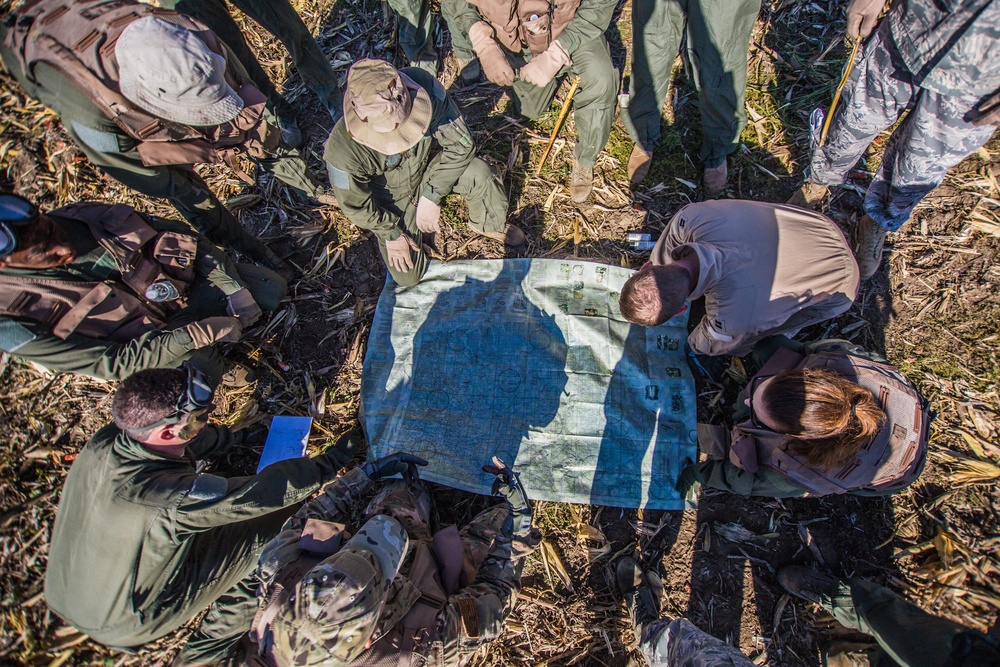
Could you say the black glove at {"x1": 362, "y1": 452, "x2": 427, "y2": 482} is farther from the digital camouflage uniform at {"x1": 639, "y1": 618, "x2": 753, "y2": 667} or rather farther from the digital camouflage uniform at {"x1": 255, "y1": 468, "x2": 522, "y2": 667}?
the digital camouflage uniform at {"x1": 639, "y1": 618, "x2": 753, "y2": 667}

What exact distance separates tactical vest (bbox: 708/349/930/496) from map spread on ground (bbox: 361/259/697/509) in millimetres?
1157

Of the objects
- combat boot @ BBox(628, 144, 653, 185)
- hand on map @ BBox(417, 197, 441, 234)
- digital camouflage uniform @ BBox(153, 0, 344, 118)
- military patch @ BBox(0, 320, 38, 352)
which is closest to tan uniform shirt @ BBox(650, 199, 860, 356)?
combat boot @ BBox(628, 144, 653, 185)

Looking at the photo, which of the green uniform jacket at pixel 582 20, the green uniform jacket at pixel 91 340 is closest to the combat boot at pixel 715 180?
the green uniform jacket at pixel 582 20

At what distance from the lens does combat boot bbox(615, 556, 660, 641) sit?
3697 mm

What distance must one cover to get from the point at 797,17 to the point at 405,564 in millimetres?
6977

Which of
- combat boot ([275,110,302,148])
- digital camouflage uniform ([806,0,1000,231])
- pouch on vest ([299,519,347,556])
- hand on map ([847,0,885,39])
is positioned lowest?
pouch on vest ([299,519,347,556])

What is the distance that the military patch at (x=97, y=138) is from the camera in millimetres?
3201

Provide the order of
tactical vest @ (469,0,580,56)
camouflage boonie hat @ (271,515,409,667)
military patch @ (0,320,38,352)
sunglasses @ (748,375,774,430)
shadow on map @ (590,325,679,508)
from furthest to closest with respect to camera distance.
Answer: shadow on map @ (590,325,679,508) < tactical vest @ (469,0,580,56) < sunglasses @ (748,375,774,430) < military patch @ (0,320,38,352) < camouflage boonie hat @ (271,515,409,667)

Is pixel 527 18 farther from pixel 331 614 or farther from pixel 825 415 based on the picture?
pixel 331 614

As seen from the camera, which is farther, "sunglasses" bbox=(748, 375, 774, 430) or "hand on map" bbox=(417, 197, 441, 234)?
"hand on map" bbox=(417, 197, 441, 234)

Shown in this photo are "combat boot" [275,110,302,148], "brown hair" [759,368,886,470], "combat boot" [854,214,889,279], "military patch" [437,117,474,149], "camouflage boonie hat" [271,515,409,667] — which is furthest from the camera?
"combat boot" [275,110,302,148]

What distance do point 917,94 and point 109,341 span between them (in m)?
6.11

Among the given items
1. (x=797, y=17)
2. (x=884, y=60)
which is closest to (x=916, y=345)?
(x=884, y=60)

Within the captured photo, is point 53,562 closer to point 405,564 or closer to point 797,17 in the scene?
point 405,564
